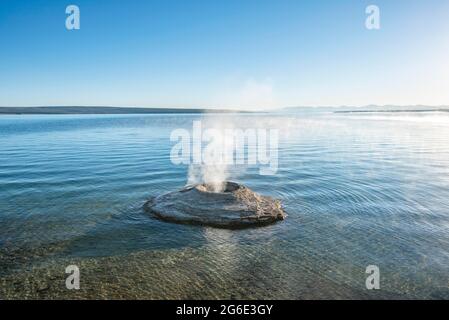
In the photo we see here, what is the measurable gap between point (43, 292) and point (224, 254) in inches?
258

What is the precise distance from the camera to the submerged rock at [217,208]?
1716 cm

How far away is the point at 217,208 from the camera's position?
18.0 metres

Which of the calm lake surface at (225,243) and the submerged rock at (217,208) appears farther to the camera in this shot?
the submerged rock at (217,208)

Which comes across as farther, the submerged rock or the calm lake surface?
the submerged rock

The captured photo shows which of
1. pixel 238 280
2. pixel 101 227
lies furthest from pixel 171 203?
pixel 238 280

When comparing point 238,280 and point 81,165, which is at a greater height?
point 81,165

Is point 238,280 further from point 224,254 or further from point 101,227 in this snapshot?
point 101,227

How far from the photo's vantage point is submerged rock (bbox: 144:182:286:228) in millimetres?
17156

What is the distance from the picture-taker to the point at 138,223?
17.1 metres

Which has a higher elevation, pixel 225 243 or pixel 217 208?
pixel 217 208
